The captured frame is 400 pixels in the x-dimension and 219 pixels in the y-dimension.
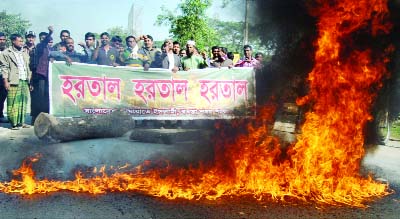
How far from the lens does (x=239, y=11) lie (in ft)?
22.9

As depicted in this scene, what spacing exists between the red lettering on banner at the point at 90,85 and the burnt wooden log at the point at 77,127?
2.10 feet

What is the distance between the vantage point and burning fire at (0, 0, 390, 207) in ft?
16.1

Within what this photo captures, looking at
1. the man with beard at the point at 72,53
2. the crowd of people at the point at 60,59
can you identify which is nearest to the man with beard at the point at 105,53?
the crowd of people at the point at 60,59

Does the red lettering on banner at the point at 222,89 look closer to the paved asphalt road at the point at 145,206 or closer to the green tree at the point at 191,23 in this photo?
the paved asphalt road at the point at 145,206

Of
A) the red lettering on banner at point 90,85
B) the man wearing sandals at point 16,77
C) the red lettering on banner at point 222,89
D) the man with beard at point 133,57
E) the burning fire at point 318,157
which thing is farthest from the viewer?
the red lettering on banner at point 222,89

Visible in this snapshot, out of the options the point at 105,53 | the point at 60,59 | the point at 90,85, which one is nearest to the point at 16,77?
the point at 60,59

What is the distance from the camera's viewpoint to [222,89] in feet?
31.8

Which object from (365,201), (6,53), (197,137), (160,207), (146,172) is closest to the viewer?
(160,207)

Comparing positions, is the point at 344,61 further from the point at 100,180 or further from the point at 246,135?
the point at 100,180

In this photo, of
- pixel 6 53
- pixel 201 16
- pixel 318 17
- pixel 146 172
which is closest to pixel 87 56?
pixel 6 53

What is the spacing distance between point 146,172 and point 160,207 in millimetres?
1395

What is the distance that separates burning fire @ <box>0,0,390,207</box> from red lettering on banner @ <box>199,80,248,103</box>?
4.08 meters

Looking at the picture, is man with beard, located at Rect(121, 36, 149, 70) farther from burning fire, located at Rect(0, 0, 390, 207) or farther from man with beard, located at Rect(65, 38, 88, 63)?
burning fire, located at Rect(0, 0, 390, 207)

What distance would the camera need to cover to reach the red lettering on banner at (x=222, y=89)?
959 centimetres
